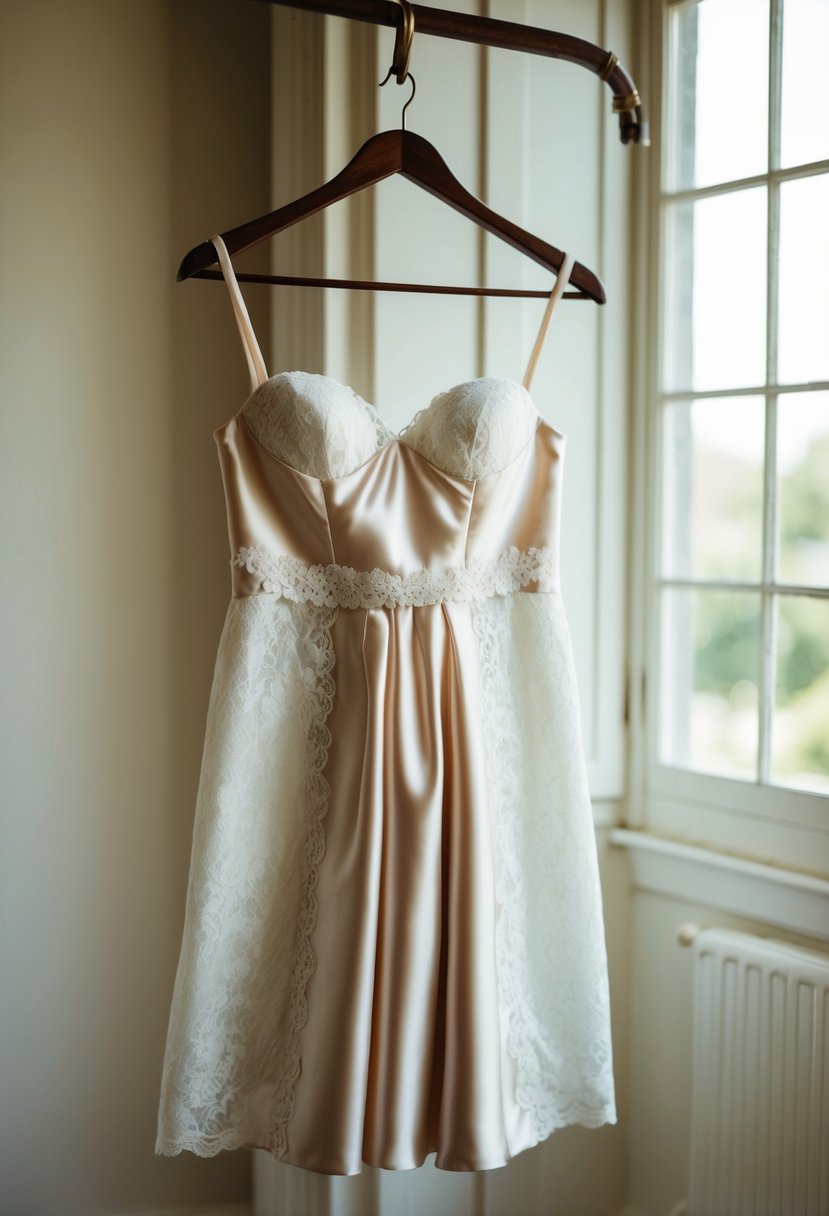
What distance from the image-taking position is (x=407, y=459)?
1.33 metres

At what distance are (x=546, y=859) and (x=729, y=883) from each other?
49cm

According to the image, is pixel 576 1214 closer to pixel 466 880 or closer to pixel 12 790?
pixel 466 880

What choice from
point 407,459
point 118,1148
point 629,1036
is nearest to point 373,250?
point 407,459

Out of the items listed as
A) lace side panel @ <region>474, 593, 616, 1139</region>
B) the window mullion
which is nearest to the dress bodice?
lace side panel @ <region>474, 593, 616, 1139</region>

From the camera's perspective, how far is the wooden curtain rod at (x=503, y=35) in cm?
121

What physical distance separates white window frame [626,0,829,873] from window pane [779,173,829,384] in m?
0.02

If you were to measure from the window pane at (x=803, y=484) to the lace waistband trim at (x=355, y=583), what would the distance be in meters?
0.65

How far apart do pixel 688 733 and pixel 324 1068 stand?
0.96m

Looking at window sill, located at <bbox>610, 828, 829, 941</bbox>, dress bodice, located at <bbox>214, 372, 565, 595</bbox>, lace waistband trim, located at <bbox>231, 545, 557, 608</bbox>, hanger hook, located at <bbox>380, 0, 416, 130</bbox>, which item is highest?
hanger hook, located at <bbox>380, 0, 416, 130</bbox>

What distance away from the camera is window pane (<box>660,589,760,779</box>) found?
179cm

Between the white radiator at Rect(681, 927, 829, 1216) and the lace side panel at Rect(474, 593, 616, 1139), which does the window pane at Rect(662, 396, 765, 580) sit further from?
the white radiator at Rect(681, 927, 829, 1216)

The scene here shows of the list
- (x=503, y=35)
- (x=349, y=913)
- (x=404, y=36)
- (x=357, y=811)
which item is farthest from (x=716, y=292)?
(x=349, y=913)

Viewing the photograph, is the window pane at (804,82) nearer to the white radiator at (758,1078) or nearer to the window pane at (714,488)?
the window pane at (714,488)

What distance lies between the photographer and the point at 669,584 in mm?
1846
